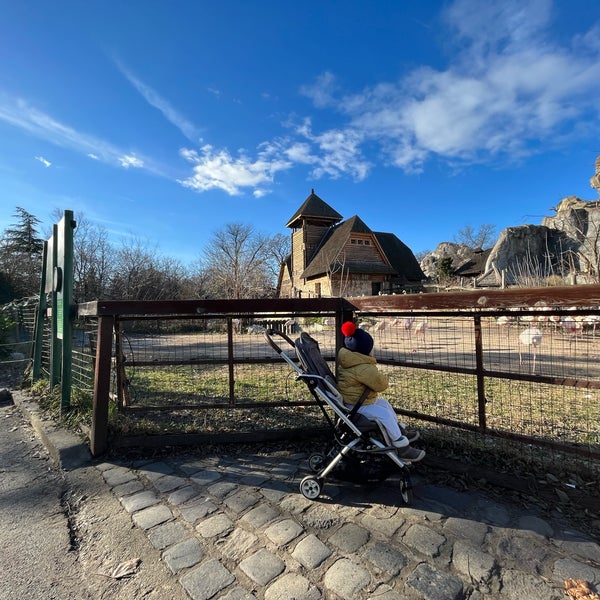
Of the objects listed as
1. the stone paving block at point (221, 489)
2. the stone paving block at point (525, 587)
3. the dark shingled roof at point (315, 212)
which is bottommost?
the stone paving block at point (525, 587)

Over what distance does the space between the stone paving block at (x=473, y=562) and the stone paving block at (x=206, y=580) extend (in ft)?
4.06

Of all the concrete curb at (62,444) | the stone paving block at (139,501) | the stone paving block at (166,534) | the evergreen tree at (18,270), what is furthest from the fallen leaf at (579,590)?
the evergreen tree at (18,270)

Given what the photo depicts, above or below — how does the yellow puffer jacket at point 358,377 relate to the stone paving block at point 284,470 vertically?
above

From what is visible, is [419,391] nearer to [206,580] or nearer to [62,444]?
[206,580]

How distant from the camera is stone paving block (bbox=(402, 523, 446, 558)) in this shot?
6.92ft

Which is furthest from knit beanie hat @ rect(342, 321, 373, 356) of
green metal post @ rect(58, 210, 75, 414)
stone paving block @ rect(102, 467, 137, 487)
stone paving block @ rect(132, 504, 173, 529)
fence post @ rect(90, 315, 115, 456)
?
green metal post @ rect(58, 210, 75, 414)

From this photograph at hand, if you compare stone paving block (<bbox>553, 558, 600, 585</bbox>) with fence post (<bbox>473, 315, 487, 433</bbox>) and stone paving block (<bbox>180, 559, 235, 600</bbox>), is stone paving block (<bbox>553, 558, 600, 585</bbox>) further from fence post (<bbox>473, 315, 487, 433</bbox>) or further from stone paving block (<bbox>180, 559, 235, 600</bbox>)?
stone paving block (<bbox>180, 559, 235, 600</bbox>)

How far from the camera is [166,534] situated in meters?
2.33

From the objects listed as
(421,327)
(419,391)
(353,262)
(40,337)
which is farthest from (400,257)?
(40,337)

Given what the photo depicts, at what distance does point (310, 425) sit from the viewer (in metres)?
3.87

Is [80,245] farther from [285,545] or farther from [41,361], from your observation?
[285,545]

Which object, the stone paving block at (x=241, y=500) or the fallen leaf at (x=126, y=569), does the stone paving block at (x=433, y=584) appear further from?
the fallen leaf at (x=126, y=569)

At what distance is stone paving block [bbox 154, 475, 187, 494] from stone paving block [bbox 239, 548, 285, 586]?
43.0 inches

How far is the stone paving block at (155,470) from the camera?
10.3ft
